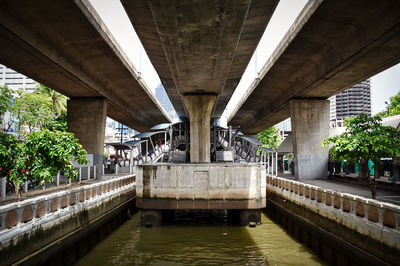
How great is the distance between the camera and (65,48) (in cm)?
1930

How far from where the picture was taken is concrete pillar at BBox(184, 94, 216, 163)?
25155 millimetres

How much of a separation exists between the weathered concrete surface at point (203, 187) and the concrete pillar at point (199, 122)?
8.67 m

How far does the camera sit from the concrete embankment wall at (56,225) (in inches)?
347

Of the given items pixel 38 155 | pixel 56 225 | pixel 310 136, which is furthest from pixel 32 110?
pixel 310 136

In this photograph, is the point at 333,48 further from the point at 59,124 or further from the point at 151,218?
the point at 59,124

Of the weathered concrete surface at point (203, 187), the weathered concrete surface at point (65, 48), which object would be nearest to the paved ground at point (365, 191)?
the weathered concrete surface at point (203, 187)

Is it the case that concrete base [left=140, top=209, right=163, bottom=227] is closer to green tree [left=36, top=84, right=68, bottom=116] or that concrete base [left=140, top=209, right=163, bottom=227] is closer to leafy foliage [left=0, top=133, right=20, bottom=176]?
leafy foliage [left=0, top=133, right=20, bottom=176]

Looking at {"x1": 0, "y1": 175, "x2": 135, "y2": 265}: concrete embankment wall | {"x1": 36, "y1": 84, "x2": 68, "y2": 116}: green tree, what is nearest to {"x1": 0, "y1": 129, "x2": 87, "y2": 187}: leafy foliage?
{"x1": 0, "y1": 175, "x2": 135, "y2": 265}: concrete embankment wall

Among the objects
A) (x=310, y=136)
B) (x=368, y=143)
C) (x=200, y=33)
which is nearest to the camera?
(x=368, y=143)

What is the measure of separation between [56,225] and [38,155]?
9.31 ft

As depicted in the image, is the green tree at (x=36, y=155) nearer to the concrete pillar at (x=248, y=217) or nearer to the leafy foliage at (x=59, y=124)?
the concrete pillar at (x=248, y=217)

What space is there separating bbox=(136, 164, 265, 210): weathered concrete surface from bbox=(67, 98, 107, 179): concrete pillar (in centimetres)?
1300

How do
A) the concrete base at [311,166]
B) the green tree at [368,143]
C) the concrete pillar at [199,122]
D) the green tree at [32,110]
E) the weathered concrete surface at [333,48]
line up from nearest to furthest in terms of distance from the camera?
the green tree at [368,143]
the weathered concrete surface at [333,48]
the concrete pillar at [199,122]
the concrete base at [311,166]
the green tree at [32,110]

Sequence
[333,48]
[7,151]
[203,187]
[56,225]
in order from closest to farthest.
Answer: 1. [7,151]
2. [56,225]
3. [203,187]
4. [333,48]
